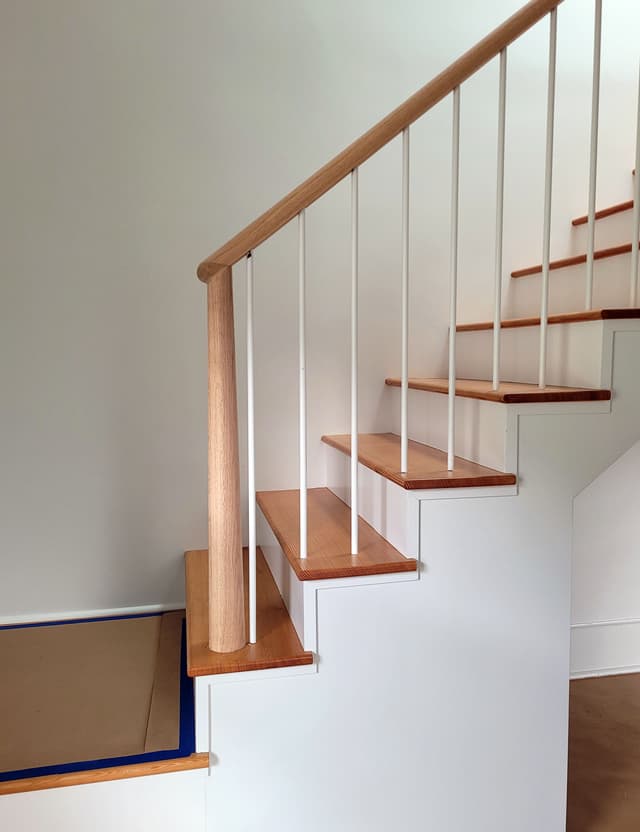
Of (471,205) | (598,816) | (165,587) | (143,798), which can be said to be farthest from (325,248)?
(598,816)

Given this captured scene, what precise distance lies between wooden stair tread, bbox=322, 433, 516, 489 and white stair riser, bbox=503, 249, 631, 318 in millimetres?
689

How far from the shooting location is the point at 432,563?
60.7 inches

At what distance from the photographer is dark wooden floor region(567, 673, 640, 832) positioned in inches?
70.1

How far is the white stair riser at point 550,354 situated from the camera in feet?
5.27

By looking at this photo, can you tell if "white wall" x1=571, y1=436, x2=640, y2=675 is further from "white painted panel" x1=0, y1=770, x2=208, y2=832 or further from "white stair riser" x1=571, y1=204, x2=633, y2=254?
"white painted panel" x1=0, y1=770, x2=208, y2=832

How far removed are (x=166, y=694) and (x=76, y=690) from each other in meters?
0.27

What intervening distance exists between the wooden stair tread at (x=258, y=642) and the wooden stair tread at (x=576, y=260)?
1377mm

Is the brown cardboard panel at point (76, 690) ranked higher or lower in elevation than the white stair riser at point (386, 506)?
lower

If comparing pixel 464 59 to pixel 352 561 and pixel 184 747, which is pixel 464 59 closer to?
pixel 352 561

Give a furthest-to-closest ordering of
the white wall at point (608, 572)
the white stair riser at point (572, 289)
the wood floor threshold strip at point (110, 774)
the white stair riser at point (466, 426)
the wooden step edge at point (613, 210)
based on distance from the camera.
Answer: the white wall at point (608, 572), the wooden step edge at point (613, 210), the white stair riser at point (572, 289), the white stair riser at point (466, 426), the wood floor threshold strip at point (110, 774)

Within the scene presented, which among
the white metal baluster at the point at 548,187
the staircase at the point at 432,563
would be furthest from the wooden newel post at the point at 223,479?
the white metal baluster at the point at 548,187

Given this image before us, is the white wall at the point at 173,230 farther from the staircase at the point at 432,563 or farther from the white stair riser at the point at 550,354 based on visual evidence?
the staircase at the point at 432,563

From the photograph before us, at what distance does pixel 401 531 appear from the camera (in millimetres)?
1592

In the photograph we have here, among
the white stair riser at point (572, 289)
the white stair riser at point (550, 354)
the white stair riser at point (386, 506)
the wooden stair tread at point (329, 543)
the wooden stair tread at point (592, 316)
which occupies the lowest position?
the wooden stair tread at point (329, 543)
